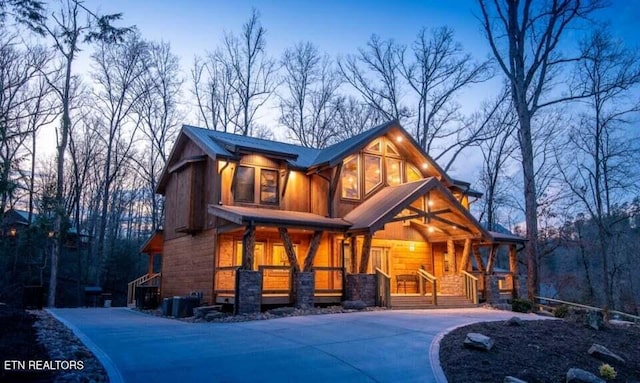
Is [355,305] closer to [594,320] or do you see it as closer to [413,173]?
[594,320]

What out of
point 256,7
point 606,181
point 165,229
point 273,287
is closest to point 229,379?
point 273,287

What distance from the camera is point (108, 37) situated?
745 cm

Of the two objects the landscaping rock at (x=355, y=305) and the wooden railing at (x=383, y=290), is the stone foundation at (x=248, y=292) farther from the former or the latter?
the wooden railing at (x=383, y=290)

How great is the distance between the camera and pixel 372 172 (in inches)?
744

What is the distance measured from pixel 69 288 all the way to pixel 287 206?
18595 mm

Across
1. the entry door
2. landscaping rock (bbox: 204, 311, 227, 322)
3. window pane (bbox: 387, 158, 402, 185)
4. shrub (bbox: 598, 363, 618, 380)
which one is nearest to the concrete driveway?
landscaping rock (bbox: 204, 311, 227, 322)

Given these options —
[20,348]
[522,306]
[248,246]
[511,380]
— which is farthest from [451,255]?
[20,348]

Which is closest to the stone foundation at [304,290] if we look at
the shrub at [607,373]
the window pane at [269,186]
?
the window pane at [269,186]

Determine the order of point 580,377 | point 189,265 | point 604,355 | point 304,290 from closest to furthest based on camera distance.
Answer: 1. point 580,377
2. point 604,355
3. point 304,290
4. point 189,265

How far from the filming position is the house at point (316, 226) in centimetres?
1448

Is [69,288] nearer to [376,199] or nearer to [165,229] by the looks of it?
[165,229]

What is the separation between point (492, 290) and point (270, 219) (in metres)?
9.00

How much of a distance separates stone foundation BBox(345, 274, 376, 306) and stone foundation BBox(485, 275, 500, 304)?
4.87 m

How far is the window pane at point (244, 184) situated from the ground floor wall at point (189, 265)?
5.27 ft
